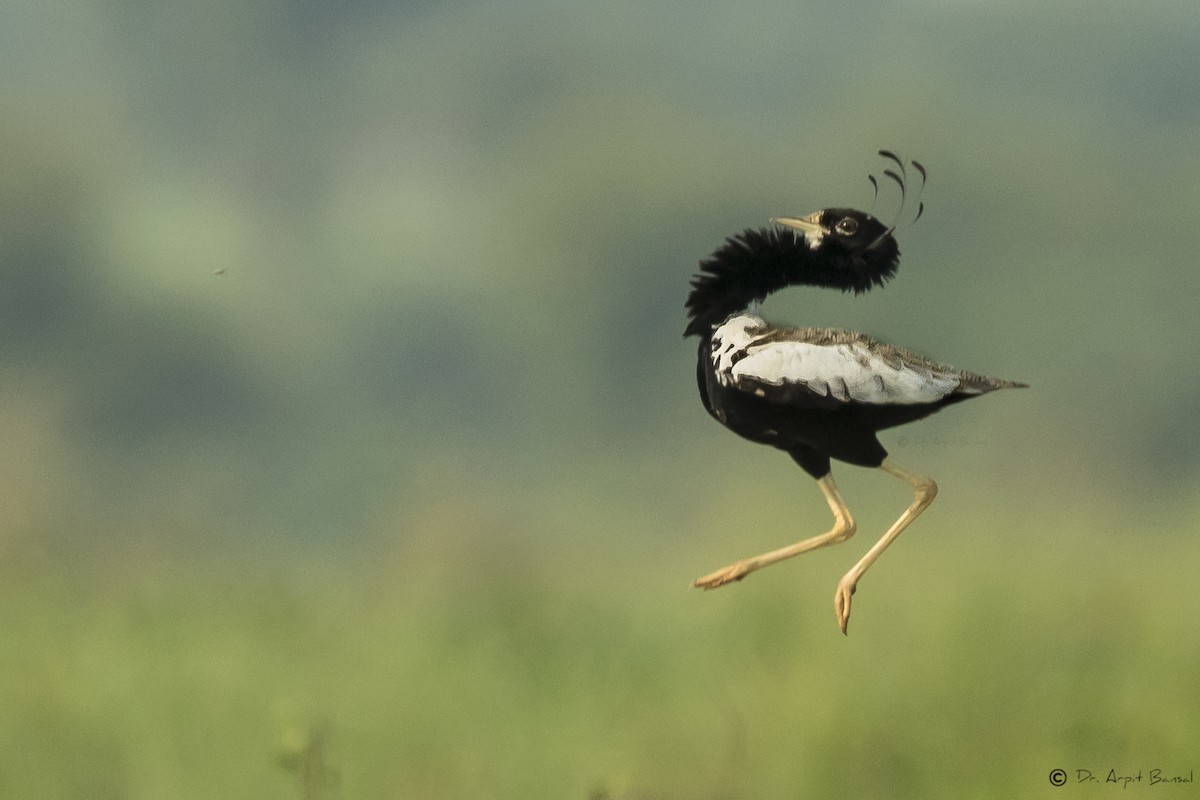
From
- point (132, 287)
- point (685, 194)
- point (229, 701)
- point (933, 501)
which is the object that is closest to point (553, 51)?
point (685, 194)

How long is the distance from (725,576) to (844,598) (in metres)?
0.15

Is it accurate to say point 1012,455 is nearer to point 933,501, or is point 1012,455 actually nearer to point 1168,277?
point 933,501

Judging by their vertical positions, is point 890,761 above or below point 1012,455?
below

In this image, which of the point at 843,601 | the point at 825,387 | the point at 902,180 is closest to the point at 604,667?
the point at 843,601

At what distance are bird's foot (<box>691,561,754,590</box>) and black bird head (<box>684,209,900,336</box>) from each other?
0.98 ft

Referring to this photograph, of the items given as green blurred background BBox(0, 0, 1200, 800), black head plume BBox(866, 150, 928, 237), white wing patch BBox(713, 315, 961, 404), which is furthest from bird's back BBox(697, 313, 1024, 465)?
black head plume BBox(866, 150, 928, 237)

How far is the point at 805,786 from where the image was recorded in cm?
154

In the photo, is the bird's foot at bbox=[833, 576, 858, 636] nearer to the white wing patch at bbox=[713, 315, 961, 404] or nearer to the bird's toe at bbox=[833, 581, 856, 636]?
the bird's toe at bbox=[833, 581, 856, 636]

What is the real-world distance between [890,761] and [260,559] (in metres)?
0.88

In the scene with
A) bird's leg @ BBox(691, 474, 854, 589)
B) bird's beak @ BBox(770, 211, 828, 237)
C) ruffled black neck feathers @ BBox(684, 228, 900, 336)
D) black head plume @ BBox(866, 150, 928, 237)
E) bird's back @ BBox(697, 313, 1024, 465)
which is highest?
black head plume @ BBox(866, 150, 928, 237)

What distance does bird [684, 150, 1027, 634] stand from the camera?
1452 mm

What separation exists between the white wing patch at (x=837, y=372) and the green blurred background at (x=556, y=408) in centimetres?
12

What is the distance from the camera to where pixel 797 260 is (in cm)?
152

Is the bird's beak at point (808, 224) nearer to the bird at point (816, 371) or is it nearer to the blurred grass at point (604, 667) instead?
the bird at point (816, 371)
